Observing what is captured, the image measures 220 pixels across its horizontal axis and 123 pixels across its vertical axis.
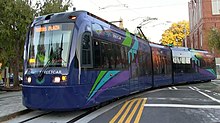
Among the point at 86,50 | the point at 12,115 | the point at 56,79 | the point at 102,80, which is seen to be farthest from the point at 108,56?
the point at 12,115

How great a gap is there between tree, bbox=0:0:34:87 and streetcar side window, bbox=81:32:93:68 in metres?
10.8

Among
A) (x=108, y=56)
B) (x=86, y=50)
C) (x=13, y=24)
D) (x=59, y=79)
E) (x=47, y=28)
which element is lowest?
(x=59, y=79)

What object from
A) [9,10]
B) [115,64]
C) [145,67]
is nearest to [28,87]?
[115,64]

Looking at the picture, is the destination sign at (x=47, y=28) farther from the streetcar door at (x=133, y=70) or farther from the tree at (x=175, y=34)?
the tree at (x=175, y=34)

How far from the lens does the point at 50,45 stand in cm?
873

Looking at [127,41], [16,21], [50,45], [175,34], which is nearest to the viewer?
[50,45]

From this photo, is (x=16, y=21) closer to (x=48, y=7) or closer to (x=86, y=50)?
(x=48, y=7)

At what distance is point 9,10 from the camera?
18.2 meters

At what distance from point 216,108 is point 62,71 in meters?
6.08

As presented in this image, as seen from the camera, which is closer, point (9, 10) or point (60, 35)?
point (60, 35)

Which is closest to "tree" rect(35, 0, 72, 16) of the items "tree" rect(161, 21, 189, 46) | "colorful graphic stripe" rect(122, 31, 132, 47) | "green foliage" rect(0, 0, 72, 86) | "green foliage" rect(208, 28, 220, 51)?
"green foliage" rect(0, 0, 72, 86)

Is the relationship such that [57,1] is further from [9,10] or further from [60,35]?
[60,35]

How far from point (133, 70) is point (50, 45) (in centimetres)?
649

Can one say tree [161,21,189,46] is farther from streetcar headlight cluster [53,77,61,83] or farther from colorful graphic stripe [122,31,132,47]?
streetcar headlight cluster [53,77,61,83]
